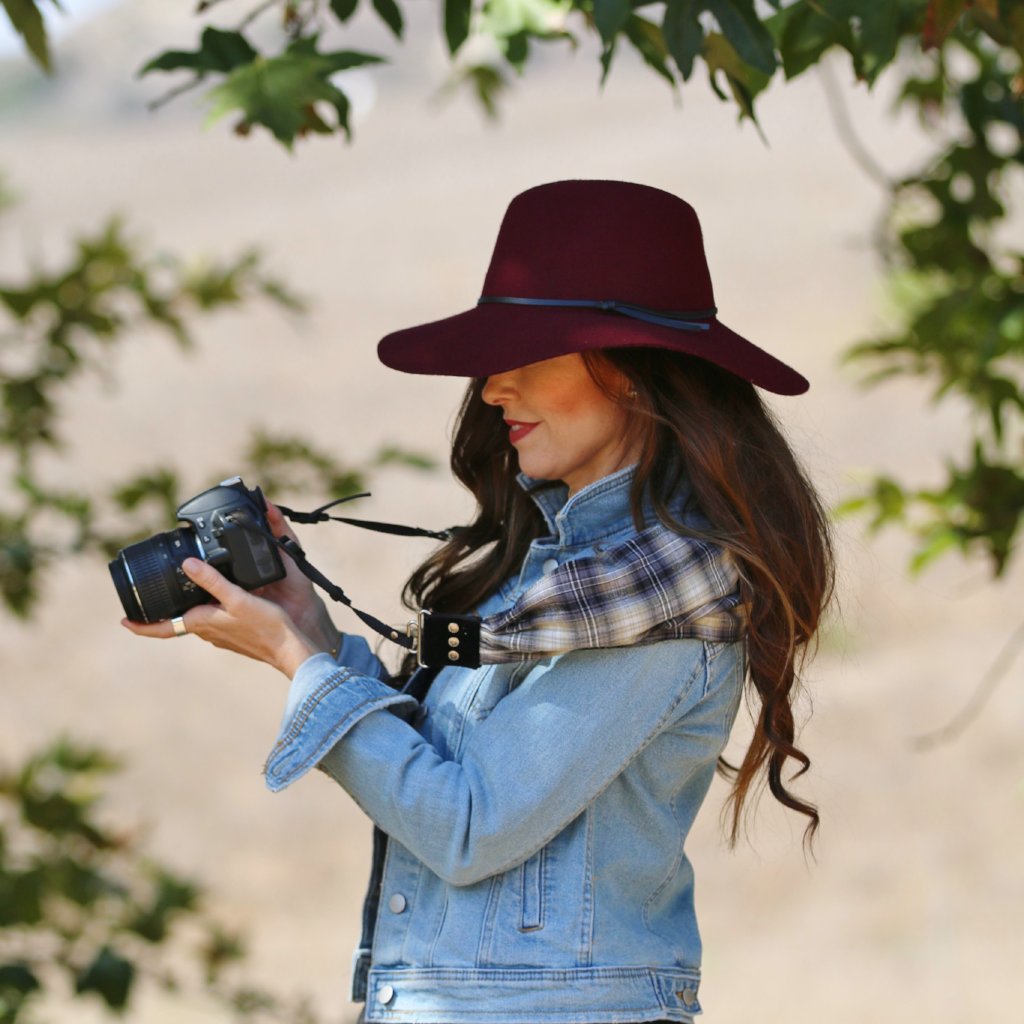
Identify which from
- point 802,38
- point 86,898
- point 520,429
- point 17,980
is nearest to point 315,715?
point 520,429

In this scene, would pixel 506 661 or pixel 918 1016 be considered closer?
pixel 506 661

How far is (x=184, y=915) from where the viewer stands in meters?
3.32

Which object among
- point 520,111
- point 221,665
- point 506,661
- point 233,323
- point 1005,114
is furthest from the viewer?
point 520,111

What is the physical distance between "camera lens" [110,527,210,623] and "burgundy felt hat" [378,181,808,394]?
0.29 meters

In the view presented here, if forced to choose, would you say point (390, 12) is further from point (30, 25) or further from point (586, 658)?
point (586, 658)

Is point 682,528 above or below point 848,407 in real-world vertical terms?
below

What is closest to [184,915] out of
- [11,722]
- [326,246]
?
[11,722]

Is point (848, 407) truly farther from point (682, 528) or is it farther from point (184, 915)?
point (682, 528)

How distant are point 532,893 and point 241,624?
38 cm

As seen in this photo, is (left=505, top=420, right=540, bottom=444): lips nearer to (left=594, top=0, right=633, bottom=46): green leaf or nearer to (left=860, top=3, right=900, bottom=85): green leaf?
(left=594, top=0, right=633, bottom=46): green leaf

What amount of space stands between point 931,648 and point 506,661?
8615 mm

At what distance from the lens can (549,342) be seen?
1593 mm

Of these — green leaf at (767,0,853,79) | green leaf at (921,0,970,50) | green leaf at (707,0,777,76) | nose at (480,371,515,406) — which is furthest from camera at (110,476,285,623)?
green leaf at (921,0,970,50)

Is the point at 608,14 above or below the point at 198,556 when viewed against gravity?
above
